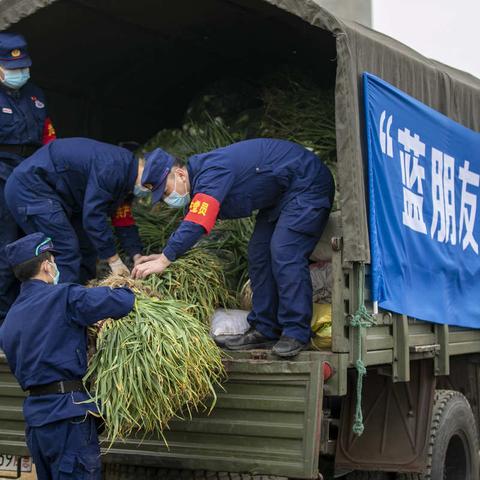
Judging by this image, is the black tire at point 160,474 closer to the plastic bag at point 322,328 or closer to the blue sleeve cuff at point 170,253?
the plastic bag at point 322,328

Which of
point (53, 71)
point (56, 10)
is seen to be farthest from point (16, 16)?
point (53, 71)

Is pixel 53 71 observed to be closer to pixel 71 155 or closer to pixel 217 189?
pixel 71 155

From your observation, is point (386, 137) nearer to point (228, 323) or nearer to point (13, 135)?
point (228, 323)

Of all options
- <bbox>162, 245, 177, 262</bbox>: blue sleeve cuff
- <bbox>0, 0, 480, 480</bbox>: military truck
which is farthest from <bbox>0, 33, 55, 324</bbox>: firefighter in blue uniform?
<bbox>162, 245, 177, 262</bbox>: blue sleeve cuff

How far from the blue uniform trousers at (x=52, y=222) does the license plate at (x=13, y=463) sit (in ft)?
3.41

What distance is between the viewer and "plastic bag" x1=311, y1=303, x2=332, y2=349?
574 cm

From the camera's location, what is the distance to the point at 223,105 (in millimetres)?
8258

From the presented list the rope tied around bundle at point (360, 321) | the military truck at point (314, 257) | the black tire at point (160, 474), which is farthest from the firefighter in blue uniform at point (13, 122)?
the rope tied around bundle at point (360, 321)

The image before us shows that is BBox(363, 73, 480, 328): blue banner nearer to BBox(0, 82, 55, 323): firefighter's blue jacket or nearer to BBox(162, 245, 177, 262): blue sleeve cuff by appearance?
BBox(162, 245, 177, 262): blue sleeve cuff

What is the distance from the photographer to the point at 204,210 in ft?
18.0

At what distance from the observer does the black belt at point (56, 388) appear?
496 cm

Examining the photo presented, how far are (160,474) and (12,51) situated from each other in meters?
2.71

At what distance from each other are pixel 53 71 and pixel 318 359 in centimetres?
396

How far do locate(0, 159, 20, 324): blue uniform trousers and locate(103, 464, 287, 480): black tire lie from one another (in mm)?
1150
